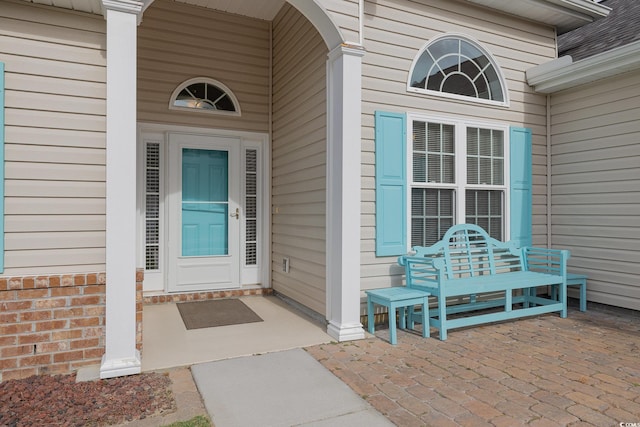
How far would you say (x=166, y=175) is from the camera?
4.80 m

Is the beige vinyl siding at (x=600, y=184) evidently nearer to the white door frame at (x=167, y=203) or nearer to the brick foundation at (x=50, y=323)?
the white door frame at (x=167, y=203)

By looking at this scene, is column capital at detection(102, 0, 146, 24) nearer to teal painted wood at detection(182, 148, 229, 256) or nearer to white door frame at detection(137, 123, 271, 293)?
white door frame at detection(137, 123, 271, 293)

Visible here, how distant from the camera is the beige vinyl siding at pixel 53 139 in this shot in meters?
2.64

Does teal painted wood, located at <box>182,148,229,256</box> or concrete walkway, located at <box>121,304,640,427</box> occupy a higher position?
teal painted wood, located at <box>182,148,229,256</box>

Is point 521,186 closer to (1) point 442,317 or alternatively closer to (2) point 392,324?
(1) point 442,317

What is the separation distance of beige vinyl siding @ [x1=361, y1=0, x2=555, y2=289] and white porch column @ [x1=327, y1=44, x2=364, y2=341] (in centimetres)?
28

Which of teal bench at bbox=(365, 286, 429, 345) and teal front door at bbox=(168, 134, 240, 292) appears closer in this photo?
teal bench at bbox=(365, 286, 429, 345)

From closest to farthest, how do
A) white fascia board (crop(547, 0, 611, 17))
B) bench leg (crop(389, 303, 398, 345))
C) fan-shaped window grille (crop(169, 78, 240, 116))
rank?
bench leg (crop(389, 303, 398, 345)) < white fascia board (crop(547, 0, 611, 17)) < fan-shaped window grille (crop(169, 78, 240, 116))

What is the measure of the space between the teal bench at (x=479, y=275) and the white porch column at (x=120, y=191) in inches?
91.3

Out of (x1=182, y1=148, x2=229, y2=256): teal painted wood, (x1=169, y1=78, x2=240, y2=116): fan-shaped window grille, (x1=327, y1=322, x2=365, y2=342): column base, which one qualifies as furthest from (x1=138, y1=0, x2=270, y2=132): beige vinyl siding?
(x1=327, y1=322, x2=365, y2=342): column base

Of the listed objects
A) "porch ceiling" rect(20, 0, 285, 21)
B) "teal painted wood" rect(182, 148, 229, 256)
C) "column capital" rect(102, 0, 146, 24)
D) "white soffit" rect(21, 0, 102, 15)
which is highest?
"porch ceiling" rect(20, 0, 285, 21)

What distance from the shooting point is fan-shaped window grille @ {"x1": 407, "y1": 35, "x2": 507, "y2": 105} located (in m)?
4.11

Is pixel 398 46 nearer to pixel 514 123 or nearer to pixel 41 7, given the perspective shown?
pixel 514 123

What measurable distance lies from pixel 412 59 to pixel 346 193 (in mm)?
1599
